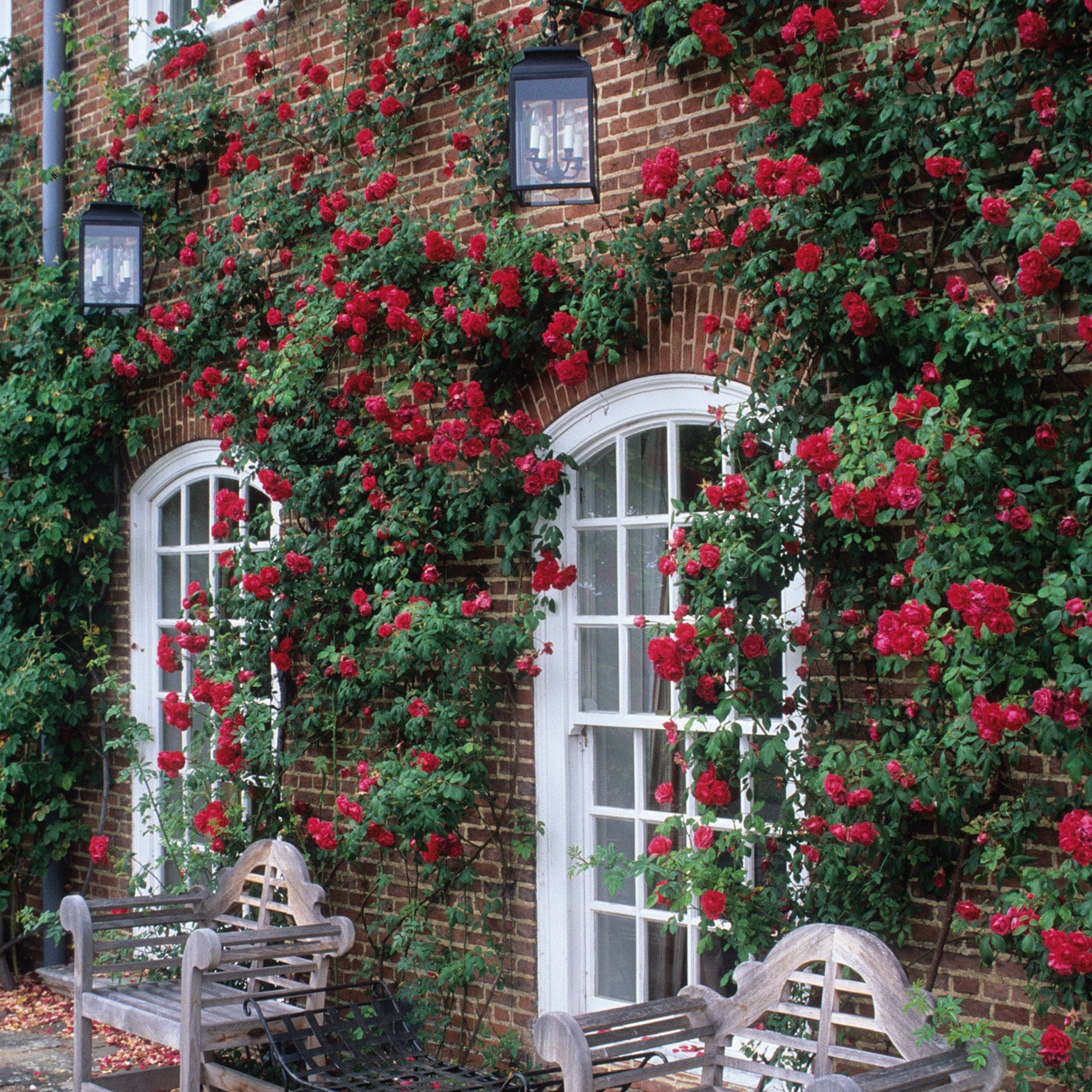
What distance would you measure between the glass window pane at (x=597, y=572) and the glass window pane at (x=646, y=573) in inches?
2.8

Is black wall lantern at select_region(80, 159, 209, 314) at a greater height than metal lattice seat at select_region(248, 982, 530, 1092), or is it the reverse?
black wall lantern at select_region(80, 159, 209, 314)

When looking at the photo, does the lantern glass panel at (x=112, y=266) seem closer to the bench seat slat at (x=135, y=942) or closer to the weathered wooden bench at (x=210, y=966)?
the weathered wooden bench at (x=210, y=966)

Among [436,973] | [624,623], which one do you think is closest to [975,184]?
[624,623]

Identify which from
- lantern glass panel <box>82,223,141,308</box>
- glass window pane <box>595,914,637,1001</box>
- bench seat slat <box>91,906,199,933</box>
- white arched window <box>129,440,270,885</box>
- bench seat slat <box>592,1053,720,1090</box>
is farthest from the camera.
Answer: white arched window <box>129,440,270,885</box>

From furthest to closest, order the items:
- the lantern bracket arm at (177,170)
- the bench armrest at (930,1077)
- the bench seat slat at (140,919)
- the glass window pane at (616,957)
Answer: the lantern bracket arm at (177,170)
the bench seat slat at (140,919)
the glass window pane at (616,957)
the bench armrest at (930,1077)

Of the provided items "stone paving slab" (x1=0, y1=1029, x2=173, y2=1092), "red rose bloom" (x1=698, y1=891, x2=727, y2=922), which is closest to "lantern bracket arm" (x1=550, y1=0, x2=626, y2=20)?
"red rose bloom" (x1=698, y1=891, x2=727, y2=922)

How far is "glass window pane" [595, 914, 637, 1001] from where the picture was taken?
17.2 ft

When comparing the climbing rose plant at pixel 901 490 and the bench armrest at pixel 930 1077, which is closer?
the bench armrest at pixel 930 1077

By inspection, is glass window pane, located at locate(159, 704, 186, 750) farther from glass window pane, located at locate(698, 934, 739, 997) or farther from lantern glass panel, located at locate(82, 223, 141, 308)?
glass window pane, located at locate(698, 934, 739, 997)

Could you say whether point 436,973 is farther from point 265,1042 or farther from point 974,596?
point 974,596

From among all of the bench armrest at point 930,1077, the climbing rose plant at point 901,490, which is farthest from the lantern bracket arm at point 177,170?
the bench armrest at point 930,1077

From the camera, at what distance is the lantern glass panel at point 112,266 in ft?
22.9

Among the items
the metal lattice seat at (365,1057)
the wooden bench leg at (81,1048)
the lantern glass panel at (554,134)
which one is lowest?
the wooden bench leg at (81,1048)

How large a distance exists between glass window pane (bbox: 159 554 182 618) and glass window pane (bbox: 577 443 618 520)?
2.92 meters
